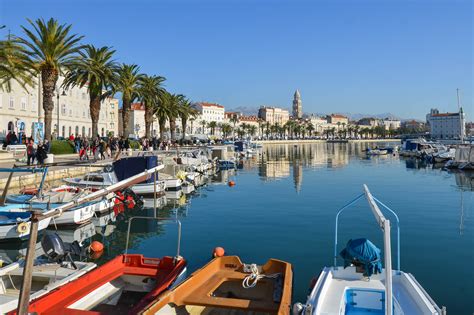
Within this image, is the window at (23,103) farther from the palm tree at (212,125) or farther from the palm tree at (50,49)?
the palm tree at (212,125)

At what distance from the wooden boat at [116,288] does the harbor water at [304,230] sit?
220 cm

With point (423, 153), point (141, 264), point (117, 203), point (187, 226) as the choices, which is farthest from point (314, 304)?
point (423, 153)

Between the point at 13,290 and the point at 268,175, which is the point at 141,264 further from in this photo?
the point at 268,175

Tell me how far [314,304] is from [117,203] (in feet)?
58.5

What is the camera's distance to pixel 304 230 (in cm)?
1852

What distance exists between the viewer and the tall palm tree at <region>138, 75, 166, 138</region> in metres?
55.6

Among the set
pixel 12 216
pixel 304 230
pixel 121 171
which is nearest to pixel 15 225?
pixel 12 216

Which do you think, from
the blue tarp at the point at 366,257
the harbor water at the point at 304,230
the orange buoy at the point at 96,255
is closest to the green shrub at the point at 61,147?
the harbor water at the point at 304,230

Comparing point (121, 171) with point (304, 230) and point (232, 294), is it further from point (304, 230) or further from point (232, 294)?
point (232, 294)

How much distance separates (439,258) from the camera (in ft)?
46.9

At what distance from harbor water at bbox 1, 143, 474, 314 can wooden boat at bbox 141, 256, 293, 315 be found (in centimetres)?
93

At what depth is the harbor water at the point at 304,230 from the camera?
13078mm

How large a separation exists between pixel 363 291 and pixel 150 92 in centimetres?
5084

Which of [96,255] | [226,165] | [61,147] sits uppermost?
[61,147]
